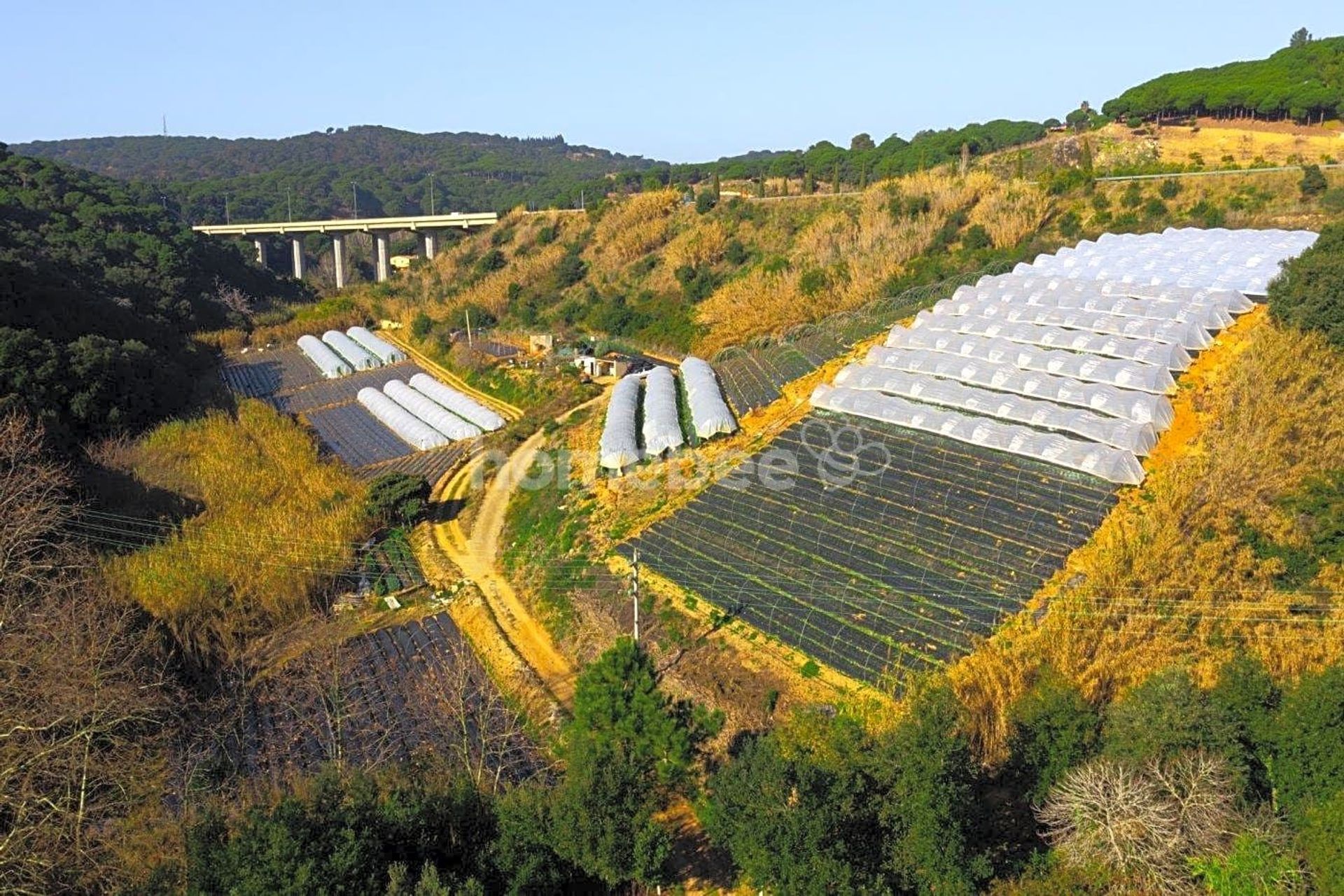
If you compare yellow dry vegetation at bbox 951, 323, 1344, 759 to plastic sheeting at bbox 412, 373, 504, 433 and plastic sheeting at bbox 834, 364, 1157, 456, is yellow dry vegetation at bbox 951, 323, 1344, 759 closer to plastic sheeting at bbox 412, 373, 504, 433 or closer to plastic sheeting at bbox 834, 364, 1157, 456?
plastic sheeting at bbox 834, 364, 1157, 456

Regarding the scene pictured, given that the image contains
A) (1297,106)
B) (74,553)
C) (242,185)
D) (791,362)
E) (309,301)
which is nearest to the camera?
(74,553)

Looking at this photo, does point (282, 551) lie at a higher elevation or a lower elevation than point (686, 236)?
lower

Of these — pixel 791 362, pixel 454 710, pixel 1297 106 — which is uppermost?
pixel 1297 106

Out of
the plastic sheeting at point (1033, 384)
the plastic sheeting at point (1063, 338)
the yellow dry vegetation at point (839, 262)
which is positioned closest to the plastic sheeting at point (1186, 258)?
the plastic sheeting at point (1063, 338)

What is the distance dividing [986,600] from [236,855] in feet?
43.1

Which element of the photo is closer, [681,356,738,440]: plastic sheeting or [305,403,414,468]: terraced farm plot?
[681,356,738,440]: plastic sheeting

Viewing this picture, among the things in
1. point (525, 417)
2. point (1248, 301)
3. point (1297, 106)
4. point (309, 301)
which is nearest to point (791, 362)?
point (525, 417)

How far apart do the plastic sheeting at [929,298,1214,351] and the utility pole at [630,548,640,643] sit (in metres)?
15.1

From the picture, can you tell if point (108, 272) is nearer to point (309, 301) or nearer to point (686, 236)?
point (309, 301)

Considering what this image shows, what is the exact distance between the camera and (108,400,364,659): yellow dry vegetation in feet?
65.4

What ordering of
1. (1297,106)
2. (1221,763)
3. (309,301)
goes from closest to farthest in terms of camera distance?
1. (1221,763)
2. (1297,106)
3. (309,301)

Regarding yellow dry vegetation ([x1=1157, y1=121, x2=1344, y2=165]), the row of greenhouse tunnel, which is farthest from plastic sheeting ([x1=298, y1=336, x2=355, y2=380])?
yellow dry vegetation ([x1=1157, y1=121, x2=1344, y2=165])

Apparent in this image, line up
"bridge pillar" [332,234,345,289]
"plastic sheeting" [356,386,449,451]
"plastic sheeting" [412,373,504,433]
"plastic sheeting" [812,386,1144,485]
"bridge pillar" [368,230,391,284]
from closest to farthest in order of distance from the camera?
"plastic sheeting" [812,386,1144,485], "plastic sheeting" [356,386,449,451], "plastic sheeting" [412,373,504,433], "bridge pillar" [368,230,391,284], "bridge pillar" [332,234,345,289]

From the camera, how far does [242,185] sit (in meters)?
119
